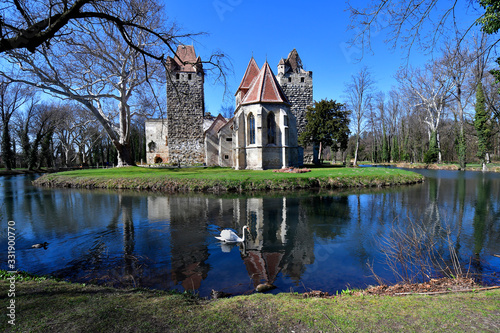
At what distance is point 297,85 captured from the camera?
35.0 m

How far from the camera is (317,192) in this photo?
16.1m

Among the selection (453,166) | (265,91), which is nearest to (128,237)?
(265,91)

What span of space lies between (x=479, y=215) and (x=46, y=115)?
160 ft

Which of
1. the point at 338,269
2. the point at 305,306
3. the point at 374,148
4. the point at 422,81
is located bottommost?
the point at 338,269

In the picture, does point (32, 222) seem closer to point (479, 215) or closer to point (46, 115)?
point (479, 215)

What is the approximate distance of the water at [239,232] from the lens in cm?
516

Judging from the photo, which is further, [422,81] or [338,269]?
[422,81]

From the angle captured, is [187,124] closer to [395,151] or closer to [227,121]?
[227,121]

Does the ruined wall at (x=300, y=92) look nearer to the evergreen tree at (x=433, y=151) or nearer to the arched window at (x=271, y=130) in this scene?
the arched window at (x=271, y=130)

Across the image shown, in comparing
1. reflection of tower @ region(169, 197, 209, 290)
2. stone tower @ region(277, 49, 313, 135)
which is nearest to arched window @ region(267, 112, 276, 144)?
stone tower @ region(277, 49, 313, 135)

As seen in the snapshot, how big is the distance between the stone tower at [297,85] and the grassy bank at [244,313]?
33.2m

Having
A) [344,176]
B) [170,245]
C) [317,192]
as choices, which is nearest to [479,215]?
[317,192]

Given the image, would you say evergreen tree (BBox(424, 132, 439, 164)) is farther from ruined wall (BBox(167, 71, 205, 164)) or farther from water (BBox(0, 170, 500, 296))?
ruined wall (BBox(167, 71, 205, 164))

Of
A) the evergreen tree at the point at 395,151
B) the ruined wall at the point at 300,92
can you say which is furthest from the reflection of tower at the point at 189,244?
the evergreen tree at the point at 395,151
